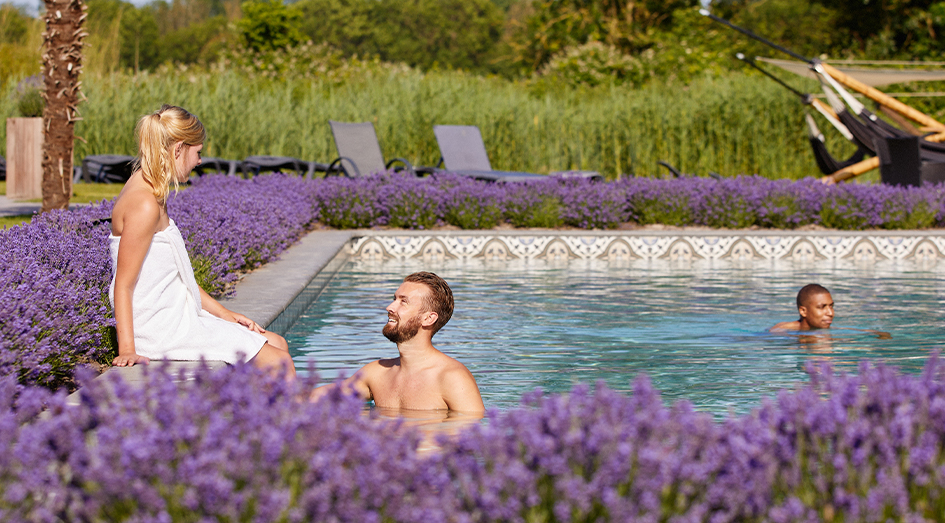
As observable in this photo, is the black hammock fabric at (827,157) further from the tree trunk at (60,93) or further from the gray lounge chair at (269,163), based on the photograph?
the tree trunk at (60,93)

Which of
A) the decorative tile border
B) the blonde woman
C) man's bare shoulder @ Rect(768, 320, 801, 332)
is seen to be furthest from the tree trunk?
man's bare shoulder @ Rect(768, 320, 801, 332)

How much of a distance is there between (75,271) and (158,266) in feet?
2.73

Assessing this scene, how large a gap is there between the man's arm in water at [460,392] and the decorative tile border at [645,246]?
688 cm

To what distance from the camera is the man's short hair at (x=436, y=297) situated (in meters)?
4.28

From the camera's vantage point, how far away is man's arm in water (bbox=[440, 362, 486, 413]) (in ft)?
13.9

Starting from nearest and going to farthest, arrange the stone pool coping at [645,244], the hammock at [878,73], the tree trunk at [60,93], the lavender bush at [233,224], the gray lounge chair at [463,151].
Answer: the lavender bush at [233,224] < the tree trunk at [60,93] < the stone pool coping at [645,244] < the gray lounge chair at [463,151] < the hammock at [878,73]

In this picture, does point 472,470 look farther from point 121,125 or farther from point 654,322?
point 121,125

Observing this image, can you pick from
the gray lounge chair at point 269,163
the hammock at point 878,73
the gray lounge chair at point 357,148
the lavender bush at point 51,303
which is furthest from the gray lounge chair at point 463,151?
the lavender bush at point 51,303

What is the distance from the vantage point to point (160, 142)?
402 cm

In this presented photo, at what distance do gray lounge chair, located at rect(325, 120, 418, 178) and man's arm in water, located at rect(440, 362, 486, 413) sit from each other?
9989 millimetres

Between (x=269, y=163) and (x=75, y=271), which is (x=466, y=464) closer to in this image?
(x=75, y=271)

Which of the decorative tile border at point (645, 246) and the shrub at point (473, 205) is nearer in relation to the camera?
the decorative tile border at point (645, 246)

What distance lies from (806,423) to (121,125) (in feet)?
52.2

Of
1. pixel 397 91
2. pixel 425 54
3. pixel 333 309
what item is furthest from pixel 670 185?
pixel 425 54
